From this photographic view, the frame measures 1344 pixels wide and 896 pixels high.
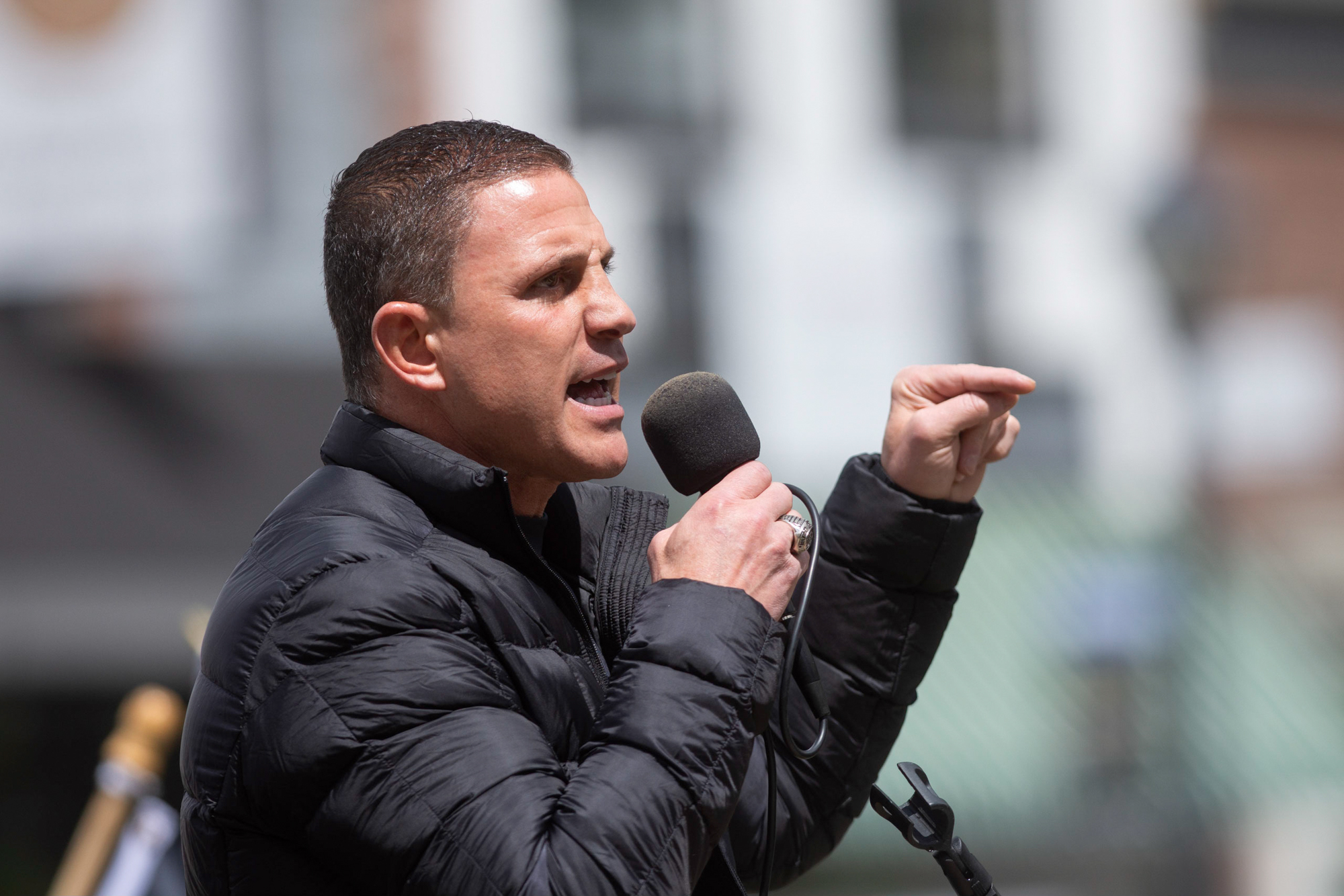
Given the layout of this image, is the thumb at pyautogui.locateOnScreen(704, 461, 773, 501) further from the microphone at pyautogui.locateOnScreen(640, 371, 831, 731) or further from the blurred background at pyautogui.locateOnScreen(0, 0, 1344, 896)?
the blurred background at pyautogui.locateOnScreen(0, 0, 1344, 896)

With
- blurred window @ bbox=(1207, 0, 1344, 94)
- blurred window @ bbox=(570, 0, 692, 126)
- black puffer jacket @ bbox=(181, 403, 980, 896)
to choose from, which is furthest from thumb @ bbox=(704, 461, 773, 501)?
blurred window @ bbox=(1207, 0, 1344, 94)

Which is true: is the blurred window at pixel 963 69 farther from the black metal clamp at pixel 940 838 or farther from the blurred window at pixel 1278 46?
the black metal clamp at pixel 940 838

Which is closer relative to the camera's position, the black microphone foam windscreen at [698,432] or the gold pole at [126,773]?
the black microphone foam windscreen at [698,432]

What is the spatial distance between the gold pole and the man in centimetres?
169

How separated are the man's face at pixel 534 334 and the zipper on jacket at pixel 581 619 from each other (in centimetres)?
10

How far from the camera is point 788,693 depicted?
1.91 meters

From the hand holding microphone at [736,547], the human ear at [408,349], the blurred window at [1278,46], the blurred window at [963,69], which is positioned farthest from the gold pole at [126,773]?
the blurred window at [1278,46]

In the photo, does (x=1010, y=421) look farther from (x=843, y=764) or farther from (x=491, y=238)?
(x=491, y=238)

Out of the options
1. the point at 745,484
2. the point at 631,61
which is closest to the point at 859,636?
the point at 745,484

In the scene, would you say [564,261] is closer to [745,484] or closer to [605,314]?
[605,314]

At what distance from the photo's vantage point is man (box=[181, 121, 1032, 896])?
1.59 meters

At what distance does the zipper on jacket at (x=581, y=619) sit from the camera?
1.88m

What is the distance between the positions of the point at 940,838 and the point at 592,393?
0.72 metres

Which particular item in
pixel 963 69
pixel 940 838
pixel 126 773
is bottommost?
pixel 126 773
